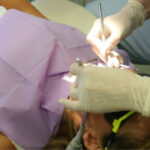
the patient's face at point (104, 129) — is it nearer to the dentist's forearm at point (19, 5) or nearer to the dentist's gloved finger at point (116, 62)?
the dentist's gloved finger at point (116, 62)

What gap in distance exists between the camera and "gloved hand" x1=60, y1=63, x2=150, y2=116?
0.83m

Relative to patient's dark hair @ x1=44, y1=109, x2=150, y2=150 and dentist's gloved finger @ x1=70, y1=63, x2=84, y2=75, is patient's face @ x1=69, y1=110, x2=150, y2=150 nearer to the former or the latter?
patient's dark hair @ x1=44, y1=109, x2=150, y2=150

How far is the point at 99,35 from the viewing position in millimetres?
1149

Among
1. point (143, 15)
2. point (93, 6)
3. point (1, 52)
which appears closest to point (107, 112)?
point (1, 52)

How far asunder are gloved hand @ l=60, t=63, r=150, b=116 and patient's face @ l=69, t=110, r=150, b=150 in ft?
0.26

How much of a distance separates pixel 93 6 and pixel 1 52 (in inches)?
37.4

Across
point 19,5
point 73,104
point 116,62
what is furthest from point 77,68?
point 19,5

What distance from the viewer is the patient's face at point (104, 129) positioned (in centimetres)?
90

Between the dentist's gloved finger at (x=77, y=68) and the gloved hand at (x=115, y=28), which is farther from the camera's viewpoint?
the gloved hand at (x=115, y=28)

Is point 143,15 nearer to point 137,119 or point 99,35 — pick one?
point 99,35

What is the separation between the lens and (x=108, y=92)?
84cm

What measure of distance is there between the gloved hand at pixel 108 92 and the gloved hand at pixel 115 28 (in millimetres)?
200

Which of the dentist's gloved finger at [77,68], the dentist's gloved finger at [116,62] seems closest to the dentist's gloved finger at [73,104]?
the dentist's gloved finger at [77,68]

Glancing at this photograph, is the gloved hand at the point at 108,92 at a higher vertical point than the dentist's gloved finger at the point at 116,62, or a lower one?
higher
